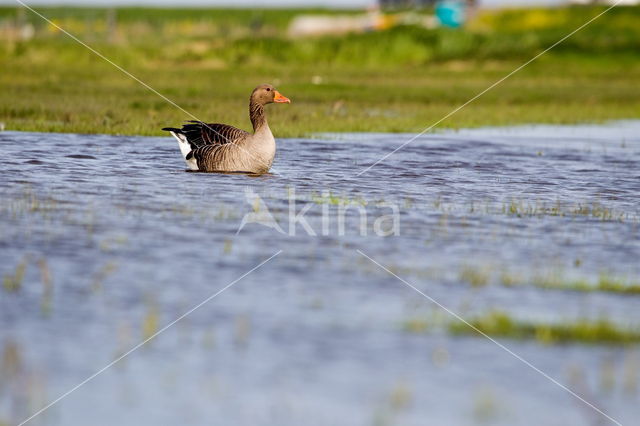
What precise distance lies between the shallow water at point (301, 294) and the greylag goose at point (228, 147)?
28 centimetres

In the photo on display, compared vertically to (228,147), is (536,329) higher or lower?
lower

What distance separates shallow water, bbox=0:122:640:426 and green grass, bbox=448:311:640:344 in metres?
0.18

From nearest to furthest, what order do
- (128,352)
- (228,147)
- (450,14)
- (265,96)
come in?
1. (128,352)
2. (228,147)
3. (265,96)
4. (450,14)

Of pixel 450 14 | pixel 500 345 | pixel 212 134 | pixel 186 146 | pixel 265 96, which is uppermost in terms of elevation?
pixel 450 14

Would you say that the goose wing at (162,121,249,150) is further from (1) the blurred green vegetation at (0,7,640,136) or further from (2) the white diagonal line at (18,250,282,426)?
(1) the blurred green vegetation at (0,7,640,136)

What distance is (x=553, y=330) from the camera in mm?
9422

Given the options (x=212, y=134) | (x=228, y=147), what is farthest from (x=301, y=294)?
(x=212, y=134)

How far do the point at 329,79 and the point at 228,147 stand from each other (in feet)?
104

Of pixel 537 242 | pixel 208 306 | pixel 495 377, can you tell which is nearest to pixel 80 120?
pixel 537 242

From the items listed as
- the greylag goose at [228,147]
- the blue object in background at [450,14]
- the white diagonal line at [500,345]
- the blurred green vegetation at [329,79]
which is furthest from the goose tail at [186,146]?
the blue object in background at [450,14]

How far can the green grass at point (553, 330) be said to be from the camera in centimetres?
927

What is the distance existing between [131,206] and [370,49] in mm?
49633

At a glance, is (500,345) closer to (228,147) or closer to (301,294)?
(301,294)

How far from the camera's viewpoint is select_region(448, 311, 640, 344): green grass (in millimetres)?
9273
